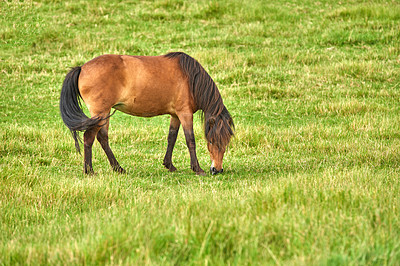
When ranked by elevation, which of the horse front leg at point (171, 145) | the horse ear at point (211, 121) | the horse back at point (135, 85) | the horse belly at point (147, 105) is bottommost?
the horse front leg at point (171, 145)

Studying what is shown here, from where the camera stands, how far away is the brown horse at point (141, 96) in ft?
25.3

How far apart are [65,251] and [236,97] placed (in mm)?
11003

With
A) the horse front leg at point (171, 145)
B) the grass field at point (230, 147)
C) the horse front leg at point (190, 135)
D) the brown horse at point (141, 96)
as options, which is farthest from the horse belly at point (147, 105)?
the grass field at point (230, 147)

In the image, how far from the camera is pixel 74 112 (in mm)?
7746

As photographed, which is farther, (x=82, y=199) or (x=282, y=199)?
(x=82, y=199)

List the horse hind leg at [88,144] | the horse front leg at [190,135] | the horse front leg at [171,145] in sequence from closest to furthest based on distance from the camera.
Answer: the horse hind leg at [88,144] < the horse front leg at [190,135] < the horse front leg at [171,145]

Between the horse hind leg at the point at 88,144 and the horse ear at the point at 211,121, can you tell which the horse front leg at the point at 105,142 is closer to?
the horse hind leg at the point at 88,144

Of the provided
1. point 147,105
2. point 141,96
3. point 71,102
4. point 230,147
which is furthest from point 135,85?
point 230,147

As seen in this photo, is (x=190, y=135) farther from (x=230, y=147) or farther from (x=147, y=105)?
(x=230, y=147)

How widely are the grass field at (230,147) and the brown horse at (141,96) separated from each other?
63cm

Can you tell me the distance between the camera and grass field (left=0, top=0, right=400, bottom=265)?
3688 millimetres

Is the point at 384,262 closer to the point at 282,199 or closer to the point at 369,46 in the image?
the point at 282,199

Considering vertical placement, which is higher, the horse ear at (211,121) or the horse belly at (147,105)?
the horse belly at (147,105)

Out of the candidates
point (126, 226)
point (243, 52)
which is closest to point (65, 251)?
point (126, 226)
